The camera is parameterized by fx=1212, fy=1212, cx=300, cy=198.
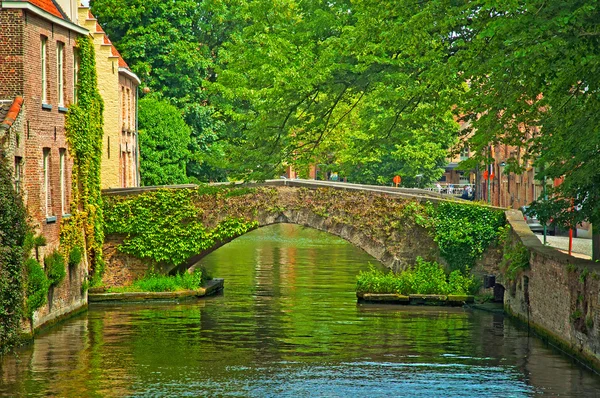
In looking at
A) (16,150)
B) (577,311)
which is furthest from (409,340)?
(16,150)

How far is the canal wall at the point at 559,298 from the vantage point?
23578mm

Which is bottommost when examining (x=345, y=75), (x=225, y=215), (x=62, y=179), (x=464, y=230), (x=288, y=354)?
(x=288, y=354)

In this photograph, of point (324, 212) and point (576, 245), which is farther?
point (576, 245)

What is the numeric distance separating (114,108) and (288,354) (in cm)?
2127

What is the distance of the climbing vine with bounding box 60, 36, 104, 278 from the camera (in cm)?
3200

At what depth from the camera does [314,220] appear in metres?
38.0

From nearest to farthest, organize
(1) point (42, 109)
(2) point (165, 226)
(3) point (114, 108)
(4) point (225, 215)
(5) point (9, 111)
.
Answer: (5) point (9, 111) < (1) point (42, 109) < (2) point (165, 226) < (4) point (225, 215) < (3) point (114, 108)

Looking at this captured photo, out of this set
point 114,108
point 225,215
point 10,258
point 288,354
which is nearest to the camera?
point 10,258

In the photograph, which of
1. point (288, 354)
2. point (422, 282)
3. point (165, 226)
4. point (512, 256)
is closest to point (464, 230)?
point (422, 282)

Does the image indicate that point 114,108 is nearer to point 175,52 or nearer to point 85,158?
point 175,52

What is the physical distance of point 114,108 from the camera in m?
45.8

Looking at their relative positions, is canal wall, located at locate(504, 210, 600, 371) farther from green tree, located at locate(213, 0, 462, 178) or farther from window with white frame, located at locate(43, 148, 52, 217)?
window with white frame, located at locate(43, 148, 52, 217)

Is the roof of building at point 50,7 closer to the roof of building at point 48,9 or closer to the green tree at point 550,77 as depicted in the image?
the roof of building at point 48,9

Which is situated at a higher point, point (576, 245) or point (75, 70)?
point (75, 70)
